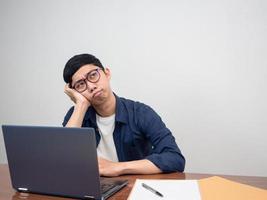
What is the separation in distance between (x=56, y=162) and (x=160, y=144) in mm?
537

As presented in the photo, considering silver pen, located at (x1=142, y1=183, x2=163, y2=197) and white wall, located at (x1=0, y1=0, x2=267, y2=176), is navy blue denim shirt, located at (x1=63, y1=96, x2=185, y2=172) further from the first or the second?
white wall, located at (x1=0, y1=0, x2=267, y2=176)

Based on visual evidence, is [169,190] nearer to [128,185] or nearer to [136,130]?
[128,185]

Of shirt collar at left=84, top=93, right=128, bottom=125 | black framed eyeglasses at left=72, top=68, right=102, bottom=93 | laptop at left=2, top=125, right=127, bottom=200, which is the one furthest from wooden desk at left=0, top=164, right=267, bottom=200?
black framed eyeglasses at left=72, top=68, right=102, bottom=93

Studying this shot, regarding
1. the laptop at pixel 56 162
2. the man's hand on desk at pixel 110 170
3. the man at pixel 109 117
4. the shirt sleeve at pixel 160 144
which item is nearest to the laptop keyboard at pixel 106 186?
the laptop at pixel 56 162

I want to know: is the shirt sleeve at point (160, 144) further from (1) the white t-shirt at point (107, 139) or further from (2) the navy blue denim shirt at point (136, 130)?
(1) the white t-shirt at point (107, 139)

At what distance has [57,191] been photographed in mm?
833

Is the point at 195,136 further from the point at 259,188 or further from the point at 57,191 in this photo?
the point at 57,191

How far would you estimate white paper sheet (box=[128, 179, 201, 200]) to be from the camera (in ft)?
2.52

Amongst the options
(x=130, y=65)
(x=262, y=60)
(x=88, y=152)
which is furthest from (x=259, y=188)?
(x=130, y=65)

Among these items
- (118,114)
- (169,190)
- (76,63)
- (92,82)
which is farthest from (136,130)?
(169,190)

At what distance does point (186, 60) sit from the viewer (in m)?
1.73

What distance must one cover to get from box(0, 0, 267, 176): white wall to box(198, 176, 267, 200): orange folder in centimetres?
89

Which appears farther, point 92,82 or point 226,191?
point 92,82

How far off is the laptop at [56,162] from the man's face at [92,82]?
20.5 inches
